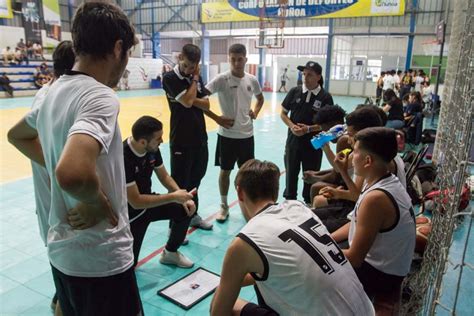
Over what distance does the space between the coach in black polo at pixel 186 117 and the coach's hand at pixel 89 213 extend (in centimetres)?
232

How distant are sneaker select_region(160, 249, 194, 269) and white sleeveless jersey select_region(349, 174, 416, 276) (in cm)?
162

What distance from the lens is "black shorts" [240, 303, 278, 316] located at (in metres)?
1.66

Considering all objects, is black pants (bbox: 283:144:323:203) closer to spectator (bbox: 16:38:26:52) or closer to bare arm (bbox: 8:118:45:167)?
bare arm (bbox: 8:118:45:167)

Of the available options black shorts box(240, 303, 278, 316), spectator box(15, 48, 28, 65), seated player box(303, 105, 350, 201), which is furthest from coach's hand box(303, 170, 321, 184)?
spectator box(15, 48, 28, 65)

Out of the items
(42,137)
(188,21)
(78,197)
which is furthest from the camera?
(188,21)

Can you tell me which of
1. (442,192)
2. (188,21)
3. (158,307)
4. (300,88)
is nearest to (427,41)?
(188,21)

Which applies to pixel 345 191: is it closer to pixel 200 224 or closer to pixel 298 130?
pixel 298 130

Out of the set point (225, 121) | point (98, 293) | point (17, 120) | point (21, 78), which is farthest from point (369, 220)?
point (21, 78)

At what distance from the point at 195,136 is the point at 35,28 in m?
20.6

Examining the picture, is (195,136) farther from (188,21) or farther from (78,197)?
(188,21)

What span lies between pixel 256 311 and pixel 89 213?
881mm

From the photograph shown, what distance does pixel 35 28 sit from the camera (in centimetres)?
2009

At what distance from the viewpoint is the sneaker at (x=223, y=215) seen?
13.7 ft

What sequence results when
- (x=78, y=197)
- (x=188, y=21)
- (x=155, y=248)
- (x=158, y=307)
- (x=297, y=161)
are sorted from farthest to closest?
1. (x=188, y=21)
2. (x=297, y=161)
3. (x=155, y=248)
4. (x=158, y=307)
5. (x=78, y=197)
